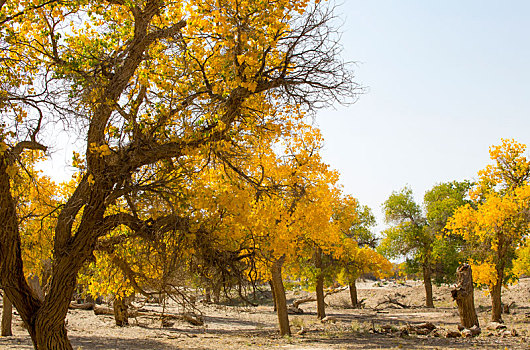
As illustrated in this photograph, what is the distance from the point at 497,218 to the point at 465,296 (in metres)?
4.01

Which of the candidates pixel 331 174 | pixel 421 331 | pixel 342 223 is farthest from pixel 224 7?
pixel 342 223

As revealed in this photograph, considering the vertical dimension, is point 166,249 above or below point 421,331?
above

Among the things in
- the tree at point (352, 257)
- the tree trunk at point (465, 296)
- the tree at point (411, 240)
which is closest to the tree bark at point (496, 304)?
the tree trunk at point (465, 296)

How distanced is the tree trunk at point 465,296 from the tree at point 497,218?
10.4 ft

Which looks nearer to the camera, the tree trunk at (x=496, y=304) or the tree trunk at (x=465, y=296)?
the tree trunk at (x=465, y=296)

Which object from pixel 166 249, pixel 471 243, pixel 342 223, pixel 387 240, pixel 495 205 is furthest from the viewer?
pixel 387 240

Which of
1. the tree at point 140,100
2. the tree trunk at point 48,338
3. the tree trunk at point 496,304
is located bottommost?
the tree trunk at point 496,304

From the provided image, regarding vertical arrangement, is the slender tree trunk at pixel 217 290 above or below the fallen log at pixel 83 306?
above

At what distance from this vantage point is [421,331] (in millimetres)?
13992

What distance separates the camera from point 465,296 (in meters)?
13.9

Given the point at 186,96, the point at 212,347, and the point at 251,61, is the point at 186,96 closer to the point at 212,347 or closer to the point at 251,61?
the point at 251,61

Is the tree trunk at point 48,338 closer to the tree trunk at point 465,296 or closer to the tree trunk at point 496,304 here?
the tree trunk at point 465,296

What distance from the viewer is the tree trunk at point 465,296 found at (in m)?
13.8

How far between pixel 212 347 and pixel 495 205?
445 inches
